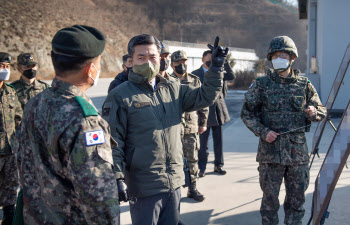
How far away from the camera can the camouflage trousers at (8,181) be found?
3.91 m

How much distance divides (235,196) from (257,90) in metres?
1.82

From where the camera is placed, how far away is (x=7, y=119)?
13.2 ft

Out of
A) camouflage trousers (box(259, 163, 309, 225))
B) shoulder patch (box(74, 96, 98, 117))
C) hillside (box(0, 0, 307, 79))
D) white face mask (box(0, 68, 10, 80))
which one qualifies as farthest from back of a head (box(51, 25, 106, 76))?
hillside (box(0, 0, 307, 79))

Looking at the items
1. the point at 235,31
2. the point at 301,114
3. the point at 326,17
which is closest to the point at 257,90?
the point at 301,114

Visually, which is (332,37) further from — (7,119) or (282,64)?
(7,119)

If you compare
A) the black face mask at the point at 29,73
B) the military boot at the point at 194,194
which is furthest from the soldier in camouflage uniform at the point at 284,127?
the black face mask at the point at 29,73

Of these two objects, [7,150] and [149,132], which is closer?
[149,132]

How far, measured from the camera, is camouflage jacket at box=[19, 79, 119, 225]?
4.77 feet

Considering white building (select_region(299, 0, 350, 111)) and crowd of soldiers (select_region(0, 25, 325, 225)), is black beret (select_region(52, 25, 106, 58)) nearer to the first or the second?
crowd of soldiers (select_region(0, 25, 325, 225))

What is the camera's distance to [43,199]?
1556mm

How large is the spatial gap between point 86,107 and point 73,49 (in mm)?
268

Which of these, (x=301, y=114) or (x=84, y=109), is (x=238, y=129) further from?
(x=84, y=109)

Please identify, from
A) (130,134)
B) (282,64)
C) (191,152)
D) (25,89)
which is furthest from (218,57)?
(25,89)

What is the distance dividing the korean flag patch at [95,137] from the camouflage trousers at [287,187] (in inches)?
81.2
